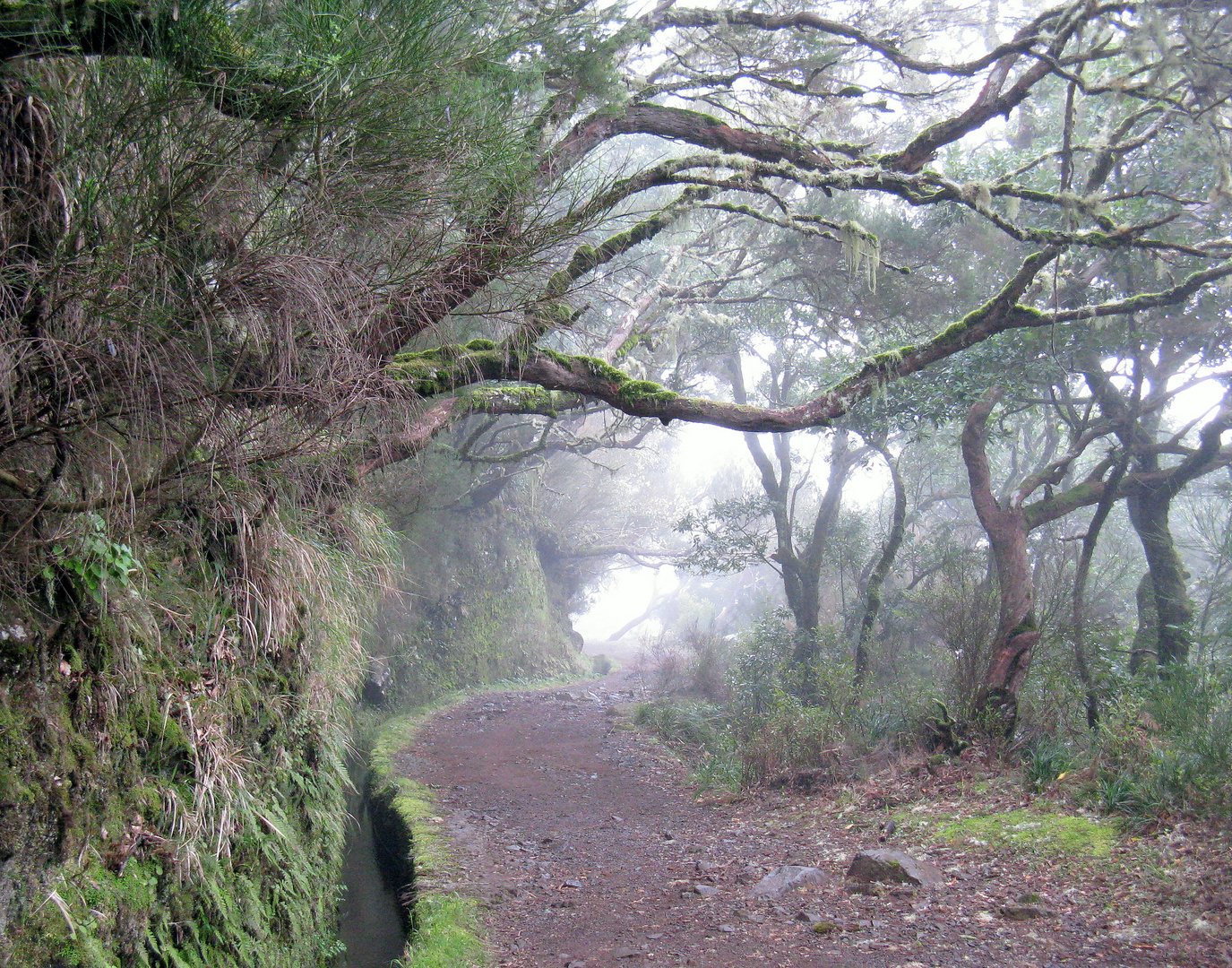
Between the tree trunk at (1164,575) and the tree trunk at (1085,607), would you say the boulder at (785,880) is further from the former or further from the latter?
the tree trunk at (1164,575)

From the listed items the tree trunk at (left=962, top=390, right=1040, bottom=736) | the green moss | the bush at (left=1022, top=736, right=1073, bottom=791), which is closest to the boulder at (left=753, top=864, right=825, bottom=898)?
the green moss

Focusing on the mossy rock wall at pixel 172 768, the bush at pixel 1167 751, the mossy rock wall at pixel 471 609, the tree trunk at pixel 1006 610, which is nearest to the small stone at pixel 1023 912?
the bush at pixel 1167 751

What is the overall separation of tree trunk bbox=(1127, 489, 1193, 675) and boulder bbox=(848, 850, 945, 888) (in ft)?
17.4

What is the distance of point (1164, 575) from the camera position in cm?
973

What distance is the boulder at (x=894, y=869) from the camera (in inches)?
209

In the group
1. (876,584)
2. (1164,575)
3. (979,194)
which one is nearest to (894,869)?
(979,194)

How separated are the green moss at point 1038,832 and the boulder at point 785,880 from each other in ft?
3.90

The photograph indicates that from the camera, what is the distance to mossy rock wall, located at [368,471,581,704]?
15320 millimetres

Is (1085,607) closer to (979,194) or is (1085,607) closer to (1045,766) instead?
(1045,766)

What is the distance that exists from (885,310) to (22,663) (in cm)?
1265

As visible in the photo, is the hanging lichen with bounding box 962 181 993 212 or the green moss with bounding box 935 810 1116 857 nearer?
the green moss with bounding box 935 810 1116 857

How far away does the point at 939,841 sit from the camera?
604 cm

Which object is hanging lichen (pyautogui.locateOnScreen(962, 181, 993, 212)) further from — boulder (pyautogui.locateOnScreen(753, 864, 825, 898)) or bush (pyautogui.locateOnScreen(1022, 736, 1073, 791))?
boulder (pyautogui.locateOnScreen(753, 864, 825, 898))

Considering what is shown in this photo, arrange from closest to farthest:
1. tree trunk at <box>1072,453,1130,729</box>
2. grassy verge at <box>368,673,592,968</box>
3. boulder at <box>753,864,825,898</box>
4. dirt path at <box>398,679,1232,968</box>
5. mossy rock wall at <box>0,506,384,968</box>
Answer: mossy rock wall at <box>0,506,384,968</box> < dirt path at <box>398,679,1232,968</box> < grassy verge at <box>368,673,592,968</box> < boulder at <box>753,864,825,898</box> < tree trunk at <box>1072,453,1130,729</box>
